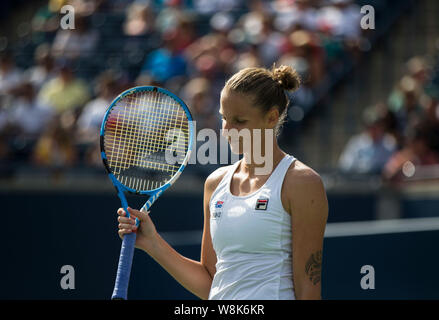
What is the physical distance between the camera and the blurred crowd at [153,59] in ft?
27.4

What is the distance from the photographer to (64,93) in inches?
372

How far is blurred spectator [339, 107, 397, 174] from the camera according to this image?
7.39m

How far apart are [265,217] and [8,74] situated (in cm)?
810

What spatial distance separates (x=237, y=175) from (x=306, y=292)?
53 cm

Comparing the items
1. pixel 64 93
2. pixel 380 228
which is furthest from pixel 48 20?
pixel 380 228

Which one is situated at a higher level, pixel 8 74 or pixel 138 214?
pixel 8 74

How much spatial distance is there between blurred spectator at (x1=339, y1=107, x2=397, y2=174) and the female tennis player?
4.66 metres

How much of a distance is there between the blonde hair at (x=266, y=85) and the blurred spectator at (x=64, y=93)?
6.71 meters

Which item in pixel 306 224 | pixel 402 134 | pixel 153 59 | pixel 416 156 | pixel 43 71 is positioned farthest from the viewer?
pixel 43 71

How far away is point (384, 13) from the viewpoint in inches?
361

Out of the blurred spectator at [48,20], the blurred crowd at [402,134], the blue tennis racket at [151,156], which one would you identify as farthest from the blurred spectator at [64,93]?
the blue tennis racket at [151,156]

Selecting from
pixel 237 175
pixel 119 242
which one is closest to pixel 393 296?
pixel 119 242

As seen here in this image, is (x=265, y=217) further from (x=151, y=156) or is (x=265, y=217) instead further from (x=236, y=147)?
(x=151, y=156)

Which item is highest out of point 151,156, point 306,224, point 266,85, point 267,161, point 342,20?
point 342,20
